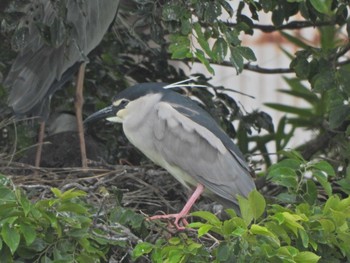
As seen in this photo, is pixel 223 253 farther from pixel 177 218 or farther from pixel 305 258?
pixel 177 218

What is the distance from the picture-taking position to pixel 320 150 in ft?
13.7

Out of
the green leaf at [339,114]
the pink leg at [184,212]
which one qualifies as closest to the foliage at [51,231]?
the pink leg at [184,212]

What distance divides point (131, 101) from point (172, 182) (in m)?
0.43

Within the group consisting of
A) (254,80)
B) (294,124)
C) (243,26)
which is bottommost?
(254,80)

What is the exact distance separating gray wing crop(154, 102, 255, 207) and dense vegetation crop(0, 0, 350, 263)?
107mm

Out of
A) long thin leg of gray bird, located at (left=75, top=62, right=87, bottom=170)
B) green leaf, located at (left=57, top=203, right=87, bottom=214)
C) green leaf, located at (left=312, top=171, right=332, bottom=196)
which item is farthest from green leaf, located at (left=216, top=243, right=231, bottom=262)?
long thin leg of gray bird, located at (left=75, top=62, right=87, bottom=170)

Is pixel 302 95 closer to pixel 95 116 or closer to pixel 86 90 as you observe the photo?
pixel 86 90

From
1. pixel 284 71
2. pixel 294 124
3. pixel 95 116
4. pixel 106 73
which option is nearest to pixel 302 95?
pixel 294 124

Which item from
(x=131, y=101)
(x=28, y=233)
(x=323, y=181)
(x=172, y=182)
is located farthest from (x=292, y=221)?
(x=172, y=182)

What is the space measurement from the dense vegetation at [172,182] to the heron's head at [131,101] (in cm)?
16

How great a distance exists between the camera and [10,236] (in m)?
2.57

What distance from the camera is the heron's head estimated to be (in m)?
3.40

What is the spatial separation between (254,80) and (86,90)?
347cm

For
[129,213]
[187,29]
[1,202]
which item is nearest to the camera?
[1,202]
